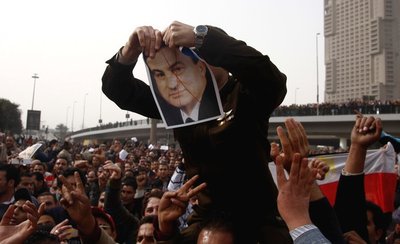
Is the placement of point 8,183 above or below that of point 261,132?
below

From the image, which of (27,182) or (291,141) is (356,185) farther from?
(27,182)

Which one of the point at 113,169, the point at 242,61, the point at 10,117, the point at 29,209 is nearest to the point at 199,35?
the point at 242,61

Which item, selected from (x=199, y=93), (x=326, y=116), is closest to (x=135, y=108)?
(x=199, y=93)

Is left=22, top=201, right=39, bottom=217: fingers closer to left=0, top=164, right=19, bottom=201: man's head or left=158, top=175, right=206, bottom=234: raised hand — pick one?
left=158, top=175, right=206, bottom=234: raised hand

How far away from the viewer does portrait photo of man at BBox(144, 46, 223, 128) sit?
2164mm

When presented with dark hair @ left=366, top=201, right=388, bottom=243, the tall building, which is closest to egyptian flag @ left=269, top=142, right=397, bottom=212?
dark hair @ left=366, top=201, right=388, bottom=243

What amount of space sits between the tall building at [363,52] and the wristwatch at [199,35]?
7301 cm

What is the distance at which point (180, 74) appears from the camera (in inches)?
86.0

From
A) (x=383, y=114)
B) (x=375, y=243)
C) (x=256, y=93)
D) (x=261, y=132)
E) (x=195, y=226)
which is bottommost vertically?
(x=375, y=243)

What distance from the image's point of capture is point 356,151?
2.54 m

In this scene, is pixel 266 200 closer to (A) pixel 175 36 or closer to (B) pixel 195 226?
(B) pixel 195 226

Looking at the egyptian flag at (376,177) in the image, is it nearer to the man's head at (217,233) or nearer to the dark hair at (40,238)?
the man's head at (217,233)

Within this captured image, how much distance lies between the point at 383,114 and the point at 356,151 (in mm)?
27156

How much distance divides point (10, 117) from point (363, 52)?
55806 mm
